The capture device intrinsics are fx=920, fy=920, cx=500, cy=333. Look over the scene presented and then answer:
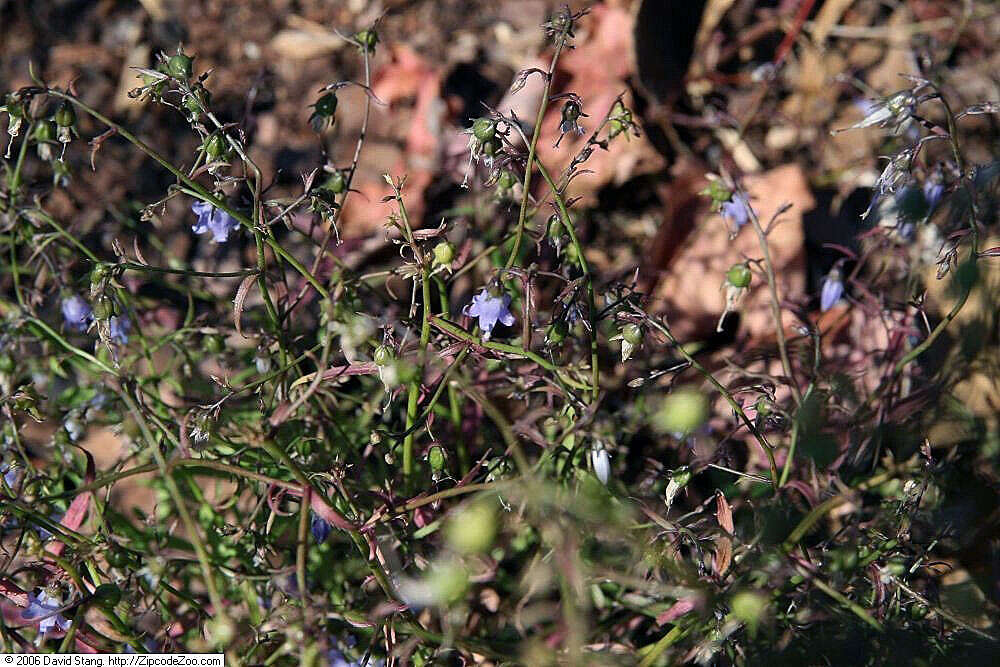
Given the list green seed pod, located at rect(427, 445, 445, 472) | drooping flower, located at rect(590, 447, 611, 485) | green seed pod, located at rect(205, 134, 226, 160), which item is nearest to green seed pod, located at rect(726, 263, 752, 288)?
drooping flower, located at rect(590, 447, 611, 485)

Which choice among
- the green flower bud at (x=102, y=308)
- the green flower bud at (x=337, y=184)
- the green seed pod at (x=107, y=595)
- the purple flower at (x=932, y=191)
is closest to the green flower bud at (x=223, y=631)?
the green seed pod at (x=107, y=595)

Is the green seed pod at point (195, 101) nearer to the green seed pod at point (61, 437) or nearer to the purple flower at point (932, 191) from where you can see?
the green seed pod at point (61, 437)

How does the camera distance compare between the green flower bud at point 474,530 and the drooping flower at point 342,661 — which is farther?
the drooping flower at point 342,661

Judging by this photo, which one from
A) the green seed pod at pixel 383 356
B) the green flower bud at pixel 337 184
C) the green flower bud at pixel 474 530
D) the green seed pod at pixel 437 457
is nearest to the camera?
the green flower bud at pixel 474 530

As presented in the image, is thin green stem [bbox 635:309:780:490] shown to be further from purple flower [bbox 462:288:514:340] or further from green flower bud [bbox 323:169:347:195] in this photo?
green flower bud [bbox 323:169:347:195]

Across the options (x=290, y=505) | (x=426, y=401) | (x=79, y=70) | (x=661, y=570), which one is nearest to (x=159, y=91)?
(x=426, y=401)

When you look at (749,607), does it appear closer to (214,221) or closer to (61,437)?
(214,221)

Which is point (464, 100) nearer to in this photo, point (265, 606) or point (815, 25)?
point (815, 25)
